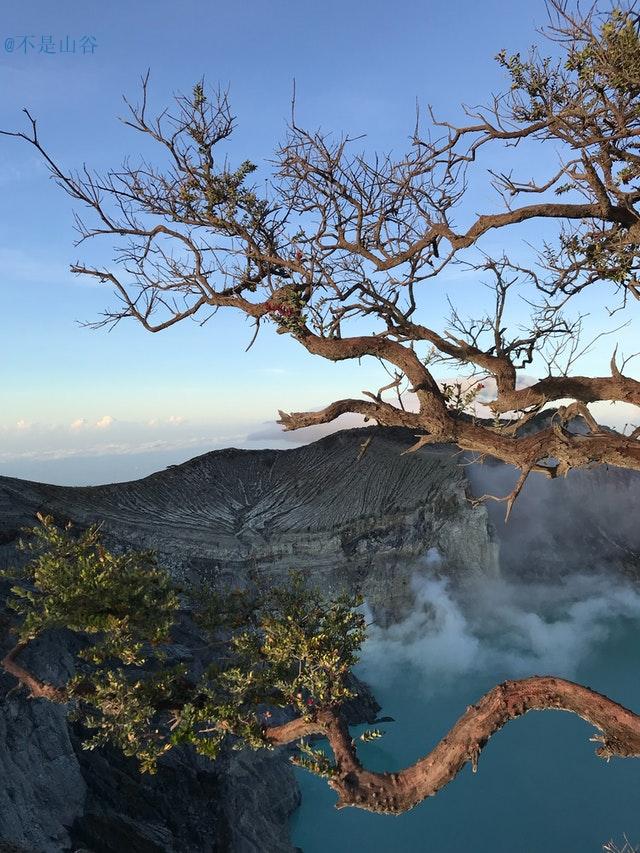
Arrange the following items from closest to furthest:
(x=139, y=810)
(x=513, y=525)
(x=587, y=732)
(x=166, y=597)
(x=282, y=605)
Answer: (x=166, y=597) → (x=282, y=605) → (x=139, y=810) → (x=587, y=732) → (x=513, y=525)

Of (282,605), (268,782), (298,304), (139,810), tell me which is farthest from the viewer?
(268,782)

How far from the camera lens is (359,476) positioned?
96.7 ft

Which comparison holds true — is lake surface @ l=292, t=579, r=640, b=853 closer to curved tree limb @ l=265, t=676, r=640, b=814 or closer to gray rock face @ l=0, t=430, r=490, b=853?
gray rock face @ l=0, t=430, r=490, b=853

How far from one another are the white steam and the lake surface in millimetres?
55

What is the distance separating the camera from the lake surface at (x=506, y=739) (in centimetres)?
1474

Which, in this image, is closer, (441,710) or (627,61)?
(627,61)

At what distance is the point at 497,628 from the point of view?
25.4 m

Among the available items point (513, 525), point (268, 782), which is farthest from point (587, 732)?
point (513, 525)

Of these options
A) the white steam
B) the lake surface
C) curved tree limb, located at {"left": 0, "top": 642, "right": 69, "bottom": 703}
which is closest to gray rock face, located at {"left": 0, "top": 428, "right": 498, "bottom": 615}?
the white steam

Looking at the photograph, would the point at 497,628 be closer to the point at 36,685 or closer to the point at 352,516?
the point at 352,516

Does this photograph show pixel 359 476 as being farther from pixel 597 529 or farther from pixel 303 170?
pixel 303 170

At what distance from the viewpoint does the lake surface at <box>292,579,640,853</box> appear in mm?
14742

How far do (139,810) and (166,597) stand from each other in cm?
681

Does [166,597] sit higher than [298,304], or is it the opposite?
[298,304]
